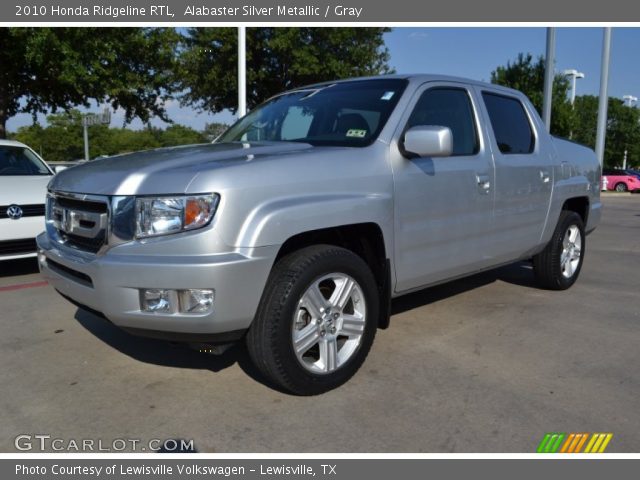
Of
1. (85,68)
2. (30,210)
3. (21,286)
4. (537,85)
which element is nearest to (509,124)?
(30,210)

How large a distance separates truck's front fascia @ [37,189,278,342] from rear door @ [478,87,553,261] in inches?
91.3

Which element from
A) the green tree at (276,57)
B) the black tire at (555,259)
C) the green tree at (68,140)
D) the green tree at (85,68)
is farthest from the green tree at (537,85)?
the green tree at (68,140)

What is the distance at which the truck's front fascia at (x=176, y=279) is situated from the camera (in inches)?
104

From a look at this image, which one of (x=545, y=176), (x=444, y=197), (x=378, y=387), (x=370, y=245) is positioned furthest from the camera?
(x=545, y=176)

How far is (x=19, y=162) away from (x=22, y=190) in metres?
1.25

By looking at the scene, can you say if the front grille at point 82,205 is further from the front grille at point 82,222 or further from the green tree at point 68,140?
the green tree at point 68,140

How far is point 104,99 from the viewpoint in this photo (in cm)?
1436

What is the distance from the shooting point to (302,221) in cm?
289

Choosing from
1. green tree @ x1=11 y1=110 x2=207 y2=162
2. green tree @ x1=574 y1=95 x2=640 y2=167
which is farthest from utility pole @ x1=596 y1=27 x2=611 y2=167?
green tree @ x1=11 y1=110 x2=207 y2=162

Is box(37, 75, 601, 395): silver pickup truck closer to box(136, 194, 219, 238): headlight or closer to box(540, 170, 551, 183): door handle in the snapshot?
box(136, 194, 219, 238): headlight

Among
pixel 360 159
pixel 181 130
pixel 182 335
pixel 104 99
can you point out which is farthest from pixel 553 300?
pixel 181 130

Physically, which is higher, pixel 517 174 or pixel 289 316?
pixel 517 174

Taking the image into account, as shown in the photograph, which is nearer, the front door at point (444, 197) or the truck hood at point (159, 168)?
the truck hood at point (159, 168)

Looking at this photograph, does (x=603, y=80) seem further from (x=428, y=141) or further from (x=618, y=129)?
(x=618, y=129)
